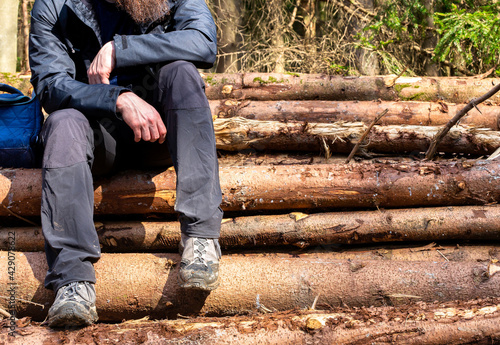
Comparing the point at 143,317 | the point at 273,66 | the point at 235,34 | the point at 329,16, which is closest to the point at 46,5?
the point at 143,317

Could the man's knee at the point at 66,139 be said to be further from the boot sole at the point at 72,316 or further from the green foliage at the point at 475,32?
the green foliage at the point at 475,32

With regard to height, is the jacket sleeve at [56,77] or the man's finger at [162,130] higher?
the jacket sleeve at [56,77]

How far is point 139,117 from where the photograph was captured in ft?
7.23

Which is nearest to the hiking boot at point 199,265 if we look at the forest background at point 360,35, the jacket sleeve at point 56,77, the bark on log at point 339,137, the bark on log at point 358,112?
the jacket sleeve at point 56,77

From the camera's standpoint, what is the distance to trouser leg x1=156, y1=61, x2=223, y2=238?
83.0 inches

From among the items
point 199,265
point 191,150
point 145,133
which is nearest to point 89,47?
point 145,133

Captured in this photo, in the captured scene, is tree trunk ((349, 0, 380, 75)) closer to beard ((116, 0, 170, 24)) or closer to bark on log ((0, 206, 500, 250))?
bark on log ((0, 206, 500, 250))

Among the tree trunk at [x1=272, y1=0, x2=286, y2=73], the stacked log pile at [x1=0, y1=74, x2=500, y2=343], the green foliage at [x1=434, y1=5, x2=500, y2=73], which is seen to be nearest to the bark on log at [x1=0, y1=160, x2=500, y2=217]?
the stacked log pile at [x1=0, y1=74, x2=500, y2=343]

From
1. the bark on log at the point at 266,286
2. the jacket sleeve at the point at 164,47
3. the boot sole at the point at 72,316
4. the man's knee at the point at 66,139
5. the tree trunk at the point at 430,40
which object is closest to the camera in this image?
the boot sole at the point at 72,316

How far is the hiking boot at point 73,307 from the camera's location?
72.1 inches

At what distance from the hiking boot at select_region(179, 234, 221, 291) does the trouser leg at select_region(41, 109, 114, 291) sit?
0.42 meters

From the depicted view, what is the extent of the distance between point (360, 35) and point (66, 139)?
5.43 metres

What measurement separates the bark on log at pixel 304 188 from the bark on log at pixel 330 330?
0.94 meters

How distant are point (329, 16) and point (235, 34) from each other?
5.58ft
